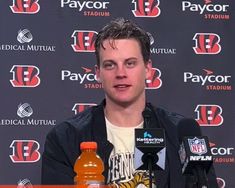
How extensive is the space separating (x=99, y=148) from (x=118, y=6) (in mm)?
1255

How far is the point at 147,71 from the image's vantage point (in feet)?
6.19

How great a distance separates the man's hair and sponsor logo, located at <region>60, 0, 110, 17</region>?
3.12 ft

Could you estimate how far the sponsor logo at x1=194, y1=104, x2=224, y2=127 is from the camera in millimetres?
2828

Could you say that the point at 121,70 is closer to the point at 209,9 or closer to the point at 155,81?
the point at 155,81

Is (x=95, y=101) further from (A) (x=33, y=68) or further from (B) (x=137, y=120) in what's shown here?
(B) (x=137, y=120)

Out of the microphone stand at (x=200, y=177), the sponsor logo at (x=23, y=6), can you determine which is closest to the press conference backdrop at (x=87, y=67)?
the sponsor logo at (x=23, y=6)

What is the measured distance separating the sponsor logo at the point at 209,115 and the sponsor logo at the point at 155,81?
25 centimetres

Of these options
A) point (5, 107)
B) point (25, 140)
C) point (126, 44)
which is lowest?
point (25, 140)

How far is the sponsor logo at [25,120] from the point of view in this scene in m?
2.67

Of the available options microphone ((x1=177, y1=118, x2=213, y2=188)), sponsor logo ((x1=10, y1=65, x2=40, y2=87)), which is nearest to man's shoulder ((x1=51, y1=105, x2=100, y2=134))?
microphone ((x1=177, y1=118, x2=213, y2=188))

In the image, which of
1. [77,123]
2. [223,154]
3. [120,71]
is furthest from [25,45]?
[223,154]

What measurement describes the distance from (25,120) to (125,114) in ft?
3.17

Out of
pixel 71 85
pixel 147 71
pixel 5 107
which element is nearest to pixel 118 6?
pixel 71 85

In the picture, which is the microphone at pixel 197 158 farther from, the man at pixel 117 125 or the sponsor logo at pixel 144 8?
the sponsor logo at pixel 144 8
